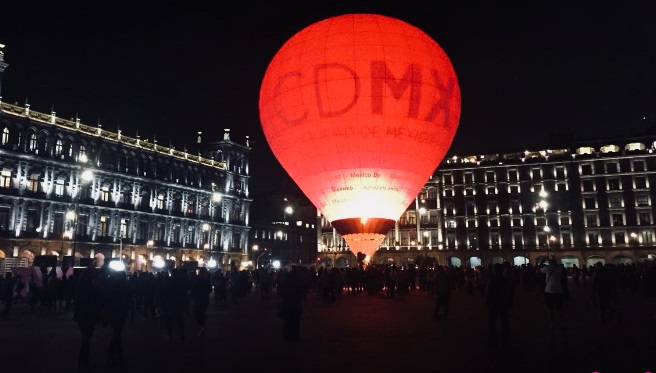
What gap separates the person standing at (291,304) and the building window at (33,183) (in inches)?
1863

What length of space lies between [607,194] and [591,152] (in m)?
7.24

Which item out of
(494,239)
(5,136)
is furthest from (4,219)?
(494,239)

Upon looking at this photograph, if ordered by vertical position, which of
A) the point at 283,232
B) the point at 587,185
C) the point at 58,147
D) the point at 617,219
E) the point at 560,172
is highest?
the point at 560,172

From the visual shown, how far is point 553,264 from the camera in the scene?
1307 centimetres

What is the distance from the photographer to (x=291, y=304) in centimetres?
1212

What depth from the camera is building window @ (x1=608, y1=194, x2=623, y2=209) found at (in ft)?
261

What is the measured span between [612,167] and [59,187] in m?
75.6

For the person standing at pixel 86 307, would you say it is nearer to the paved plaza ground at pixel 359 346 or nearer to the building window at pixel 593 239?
the paved plaza ground at pixel 359 346

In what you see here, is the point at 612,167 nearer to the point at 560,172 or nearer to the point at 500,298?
the point at 560,172

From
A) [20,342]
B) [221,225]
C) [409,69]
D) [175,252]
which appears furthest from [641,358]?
[221,225]

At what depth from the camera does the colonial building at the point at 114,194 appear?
164ft

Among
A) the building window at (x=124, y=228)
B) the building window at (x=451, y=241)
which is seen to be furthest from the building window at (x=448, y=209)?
the building window at (x=124, y=228)

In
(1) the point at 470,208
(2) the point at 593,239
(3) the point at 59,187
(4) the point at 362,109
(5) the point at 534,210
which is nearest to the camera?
(4) the point at 362,109

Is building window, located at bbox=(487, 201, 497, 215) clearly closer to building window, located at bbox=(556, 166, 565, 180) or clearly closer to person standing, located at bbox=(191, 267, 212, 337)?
building window, located at bbox=(556, 166, 565, 180)
